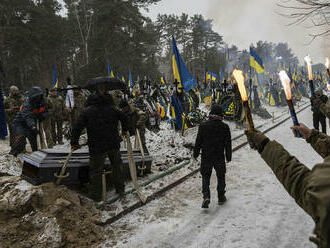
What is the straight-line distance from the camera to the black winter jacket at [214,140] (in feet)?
15.9

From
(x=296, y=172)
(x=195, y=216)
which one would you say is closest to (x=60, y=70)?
(x=195, y=216)

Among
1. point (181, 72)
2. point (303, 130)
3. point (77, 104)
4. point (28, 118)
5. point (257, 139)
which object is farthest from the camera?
point (77, 104)

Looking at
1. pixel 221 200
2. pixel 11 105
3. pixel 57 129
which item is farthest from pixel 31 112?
pixel 221 200

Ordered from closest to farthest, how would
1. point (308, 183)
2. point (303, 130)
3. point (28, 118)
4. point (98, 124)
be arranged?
point (308, 183) < point (303, 130) < point (98, 124) < point (28, 118)

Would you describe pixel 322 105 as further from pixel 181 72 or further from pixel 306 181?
pixel 181 72

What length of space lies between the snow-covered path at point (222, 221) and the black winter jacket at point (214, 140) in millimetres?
940

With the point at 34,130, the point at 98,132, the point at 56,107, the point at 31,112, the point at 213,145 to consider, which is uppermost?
the point at 56,107

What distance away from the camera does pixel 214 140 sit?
4.84m

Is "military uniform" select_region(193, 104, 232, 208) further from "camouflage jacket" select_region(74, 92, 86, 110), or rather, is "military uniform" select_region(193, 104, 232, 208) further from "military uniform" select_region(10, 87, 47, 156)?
"camouflage jacket" select_region(74, 92, 86, 110)

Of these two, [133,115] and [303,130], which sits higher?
[133,115]

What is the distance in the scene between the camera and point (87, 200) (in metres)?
4.93

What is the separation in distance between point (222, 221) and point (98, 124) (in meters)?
2.80

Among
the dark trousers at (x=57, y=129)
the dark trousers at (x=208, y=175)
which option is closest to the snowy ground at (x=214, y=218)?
the dark trousers at (x=208, y=175)

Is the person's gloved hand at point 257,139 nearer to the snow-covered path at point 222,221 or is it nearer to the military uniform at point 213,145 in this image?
the snow-covered path at point 222,221
